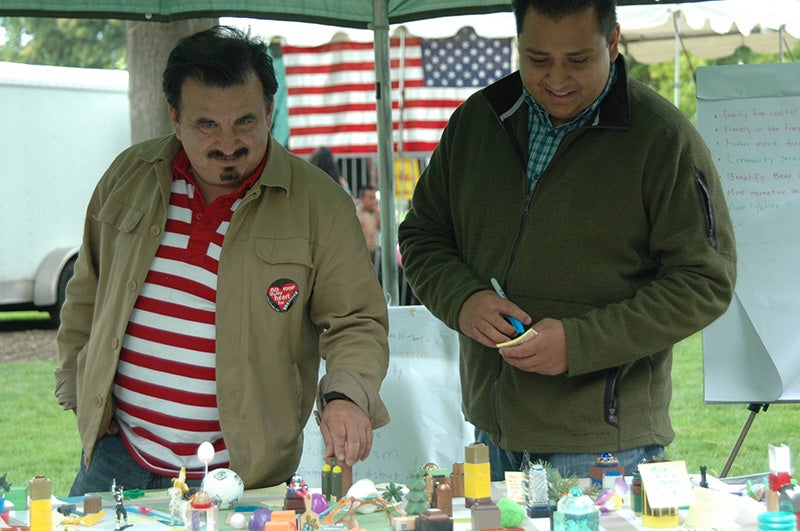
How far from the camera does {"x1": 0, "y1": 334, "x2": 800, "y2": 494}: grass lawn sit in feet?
19.4

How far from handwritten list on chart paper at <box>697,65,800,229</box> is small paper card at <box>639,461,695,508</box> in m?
1.74

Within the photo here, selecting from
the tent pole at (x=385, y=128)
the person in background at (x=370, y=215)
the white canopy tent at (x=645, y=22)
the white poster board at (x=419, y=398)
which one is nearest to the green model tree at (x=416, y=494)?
the tent pole at (x=385, y=128)

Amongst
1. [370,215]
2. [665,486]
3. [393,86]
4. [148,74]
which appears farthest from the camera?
[393,86]

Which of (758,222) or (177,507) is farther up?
(758,222)

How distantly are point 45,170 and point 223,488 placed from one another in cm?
848

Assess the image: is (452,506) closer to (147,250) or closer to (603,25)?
(147,250)

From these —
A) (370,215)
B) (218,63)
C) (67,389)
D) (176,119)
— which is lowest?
(67,389)

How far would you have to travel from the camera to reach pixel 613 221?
2471mm

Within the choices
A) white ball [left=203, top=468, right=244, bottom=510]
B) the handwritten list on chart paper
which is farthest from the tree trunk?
white ball [left=203, top=468, right=244, bottom=510]

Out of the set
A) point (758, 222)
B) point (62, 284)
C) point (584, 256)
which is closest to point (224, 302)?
point (584, 256)

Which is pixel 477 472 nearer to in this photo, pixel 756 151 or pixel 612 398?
pixel 612 398

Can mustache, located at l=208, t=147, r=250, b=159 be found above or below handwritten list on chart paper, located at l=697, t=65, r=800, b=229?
below

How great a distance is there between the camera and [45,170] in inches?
392

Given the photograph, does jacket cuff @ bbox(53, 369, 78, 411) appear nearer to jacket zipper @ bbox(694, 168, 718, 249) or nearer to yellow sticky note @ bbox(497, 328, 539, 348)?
yellow sticky note @ bbox(497, 328, 539, 348)
